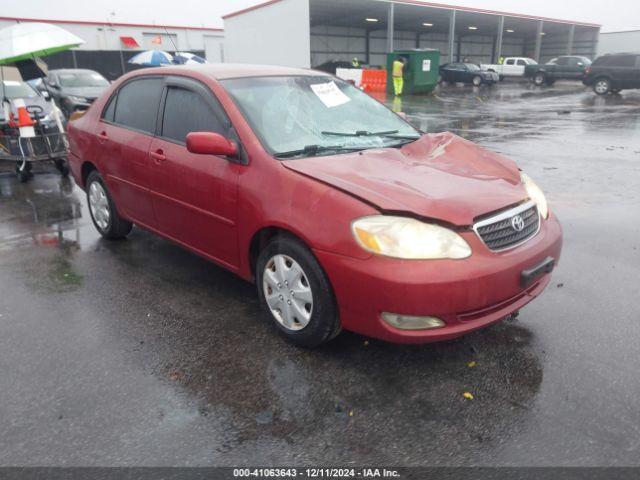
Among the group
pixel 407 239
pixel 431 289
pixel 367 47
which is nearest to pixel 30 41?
pixel 407 239

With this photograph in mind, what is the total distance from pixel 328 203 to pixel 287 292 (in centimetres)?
62

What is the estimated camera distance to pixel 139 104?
439 cm

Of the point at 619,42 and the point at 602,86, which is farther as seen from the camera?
the point at 619,42

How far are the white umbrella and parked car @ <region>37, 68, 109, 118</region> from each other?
6.43 metres

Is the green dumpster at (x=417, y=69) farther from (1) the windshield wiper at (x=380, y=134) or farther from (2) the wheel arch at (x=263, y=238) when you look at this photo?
(2) the wheel arch at (x=263, y=238)

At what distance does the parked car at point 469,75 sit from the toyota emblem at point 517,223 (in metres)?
31.7

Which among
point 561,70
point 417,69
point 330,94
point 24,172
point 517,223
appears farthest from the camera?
point 561,70

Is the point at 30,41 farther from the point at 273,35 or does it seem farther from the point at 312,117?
the point at 273,35

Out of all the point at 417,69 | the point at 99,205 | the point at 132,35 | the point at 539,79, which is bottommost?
the point at 539,79

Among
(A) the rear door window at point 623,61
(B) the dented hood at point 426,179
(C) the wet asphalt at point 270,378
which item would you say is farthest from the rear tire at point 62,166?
(A) the rear door window at point 623,61

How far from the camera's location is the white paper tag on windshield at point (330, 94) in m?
3.91

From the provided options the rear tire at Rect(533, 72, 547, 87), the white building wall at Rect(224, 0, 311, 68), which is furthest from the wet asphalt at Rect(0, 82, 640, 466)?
the rear tire at Rect(533, 72, 547, 87)

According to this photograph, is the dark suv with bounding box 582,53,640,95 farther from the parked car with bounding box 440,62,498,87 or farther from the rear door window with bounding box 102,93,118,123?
the rear door window with bounding box 102,93,118,123

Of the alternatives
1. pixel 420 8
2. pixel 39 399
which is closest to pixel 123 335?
pixel 39 399
